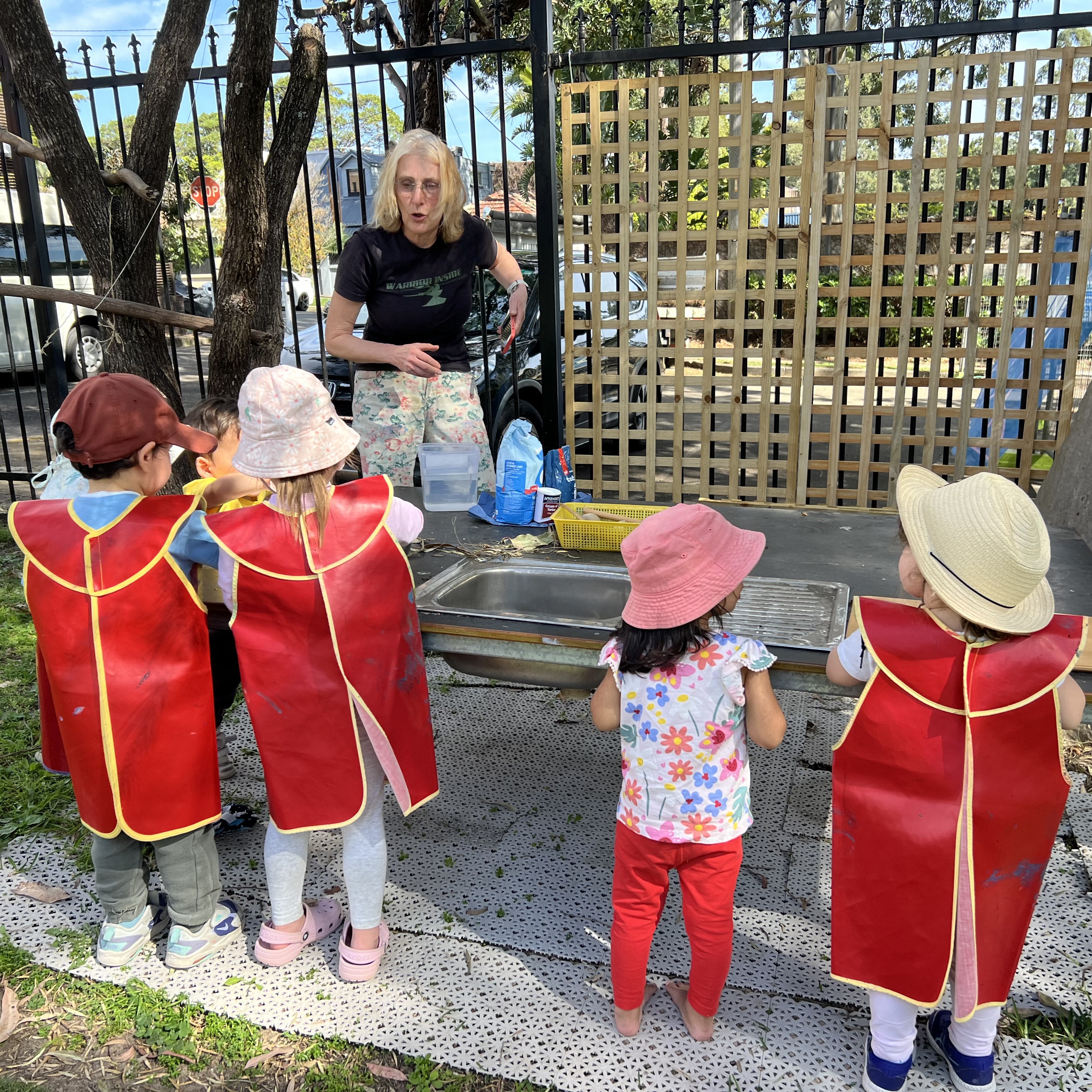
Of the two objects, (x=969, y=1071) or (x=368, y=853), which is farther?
(x=368, y=853)

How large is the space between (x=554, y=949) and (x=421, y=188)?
8.13 ft

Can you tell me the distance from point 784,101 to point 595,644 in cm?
321

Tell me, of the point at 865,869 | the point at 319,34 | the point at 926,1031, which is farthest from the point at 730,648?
the point at 319,34

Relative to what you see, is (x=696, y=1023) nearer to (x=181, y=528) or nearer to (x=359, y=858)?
A: (x=359, y=858)

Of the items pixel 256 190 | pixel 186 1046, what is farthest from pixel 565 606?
pixel 256 190

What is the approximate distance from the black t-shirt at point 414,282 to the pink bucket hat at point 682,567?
1.92 m

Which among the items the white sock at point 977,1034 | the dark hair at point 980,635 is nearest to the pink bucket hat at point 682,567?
the dark hair at point 980,635

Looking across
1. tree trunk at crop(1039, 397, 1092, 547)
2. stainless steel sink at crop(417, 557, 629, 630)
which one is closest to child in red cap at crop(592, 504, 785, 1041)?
stainless steel sink at crop(417, 557, 629, 630)

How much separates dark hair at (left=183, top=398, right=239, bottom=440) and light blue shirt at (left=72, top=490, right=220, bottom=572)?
536 mm

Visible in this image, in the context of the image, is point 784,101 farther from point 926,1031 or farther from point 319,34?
point 926,1031

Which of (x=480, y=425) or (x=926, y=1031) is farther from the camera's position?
(x=480, y=425)

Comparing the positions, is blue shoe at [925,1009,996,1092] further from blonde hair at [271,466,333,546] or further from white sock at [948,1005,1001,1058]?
blonde hair at [271,466,333,546]

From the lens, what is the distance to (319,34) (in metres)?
4.44

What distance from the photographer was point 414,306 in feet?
11.8
